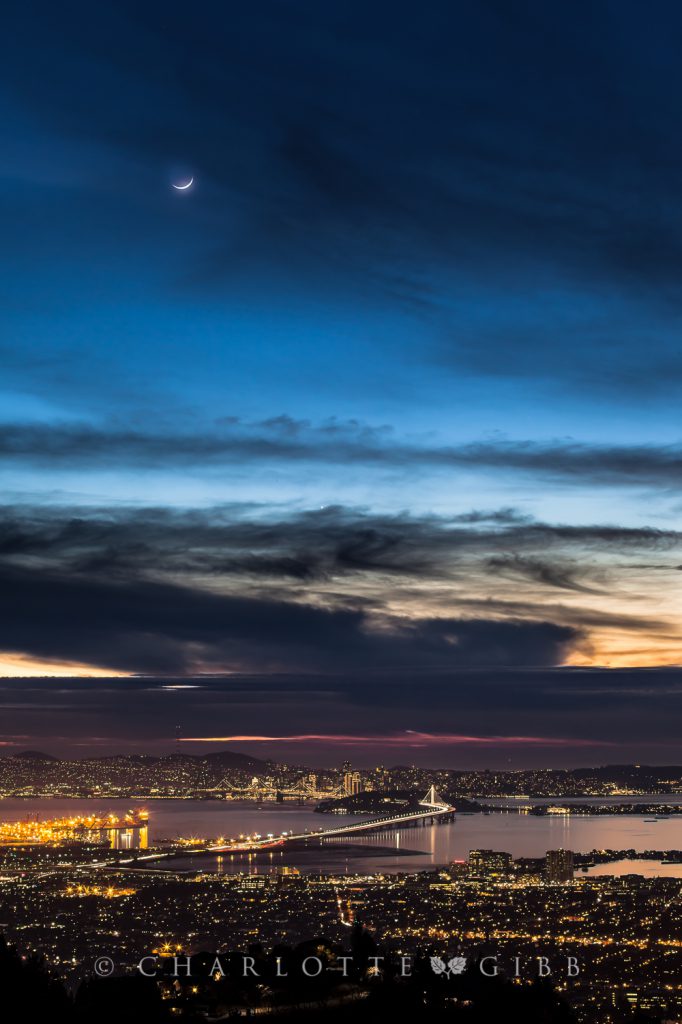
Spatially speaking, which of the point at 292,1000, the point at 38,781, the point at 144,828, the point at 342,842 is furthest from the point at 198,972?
the point at 38,781

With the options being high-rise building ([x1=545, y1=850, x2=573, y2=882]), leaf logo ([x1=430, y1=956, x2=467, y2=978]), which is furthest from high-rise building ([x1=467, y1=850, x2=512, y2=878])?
leaf logo ([x1=430, y1=956, x2=467, y2=978])

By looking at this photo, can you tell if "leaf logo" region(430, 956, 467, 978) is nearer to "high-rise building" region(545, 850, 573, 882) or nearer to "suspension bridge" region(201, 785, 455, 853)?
"high-rise building" region(545, 850, 573, 882)

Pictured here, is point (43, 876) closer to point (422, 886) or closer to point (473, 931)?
point (422, 886)

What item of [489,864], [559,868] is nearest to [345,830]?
[489,864]

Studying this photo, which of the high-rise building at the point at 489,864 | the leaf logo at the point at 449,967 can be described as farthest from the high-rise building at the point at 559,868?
the leaf logo at the point at 449,967

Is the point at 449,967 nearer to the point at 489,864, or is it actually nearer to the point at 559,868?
the point at 559,868

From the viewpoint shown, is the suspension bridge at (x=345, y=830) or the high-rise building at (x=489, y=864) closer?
the high-rise building at (x=489, y=864)

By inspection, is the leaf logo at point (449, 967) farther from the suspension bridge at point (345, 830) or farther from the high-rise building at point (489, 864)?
the suspension bridge at point (345, 830)
